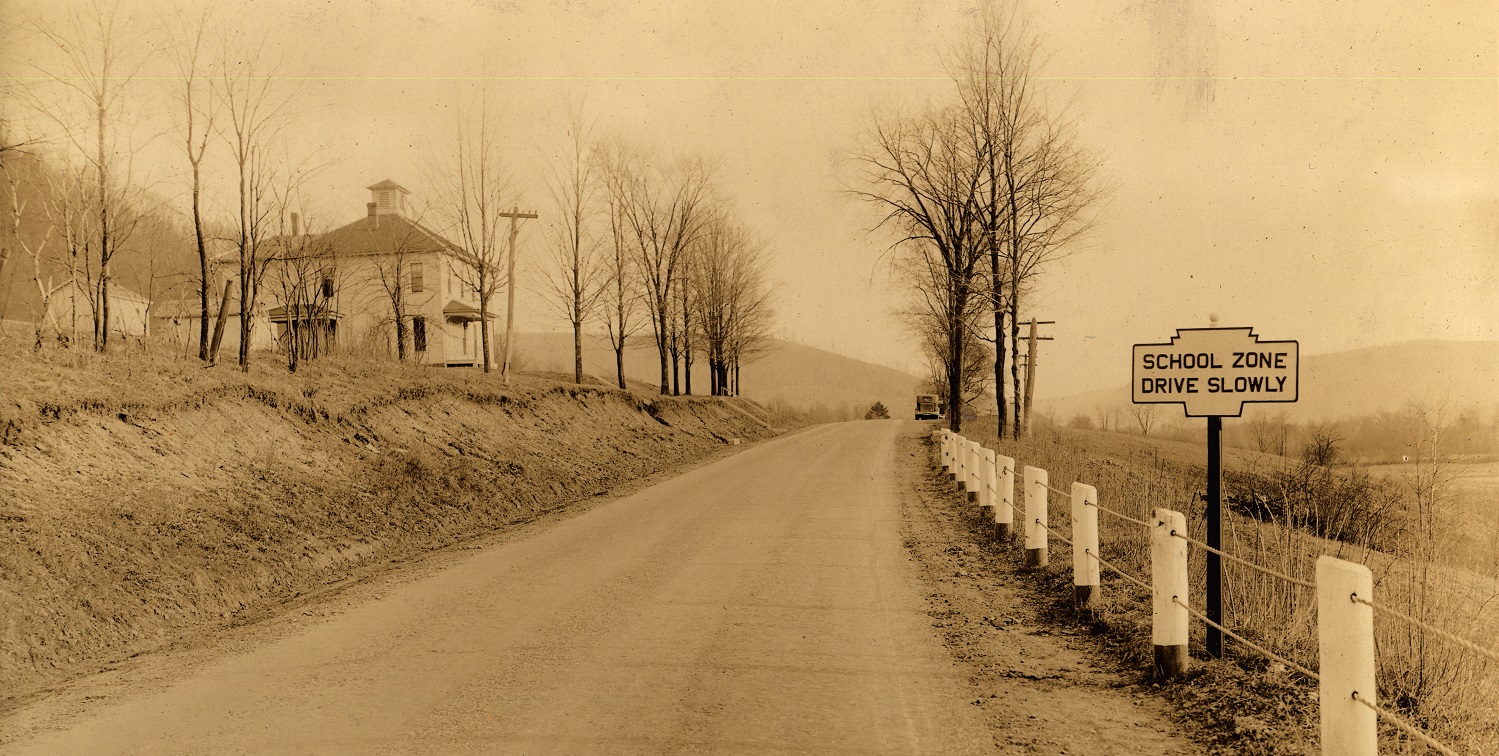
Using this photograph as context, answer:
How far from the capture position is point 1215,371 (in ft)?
20.1

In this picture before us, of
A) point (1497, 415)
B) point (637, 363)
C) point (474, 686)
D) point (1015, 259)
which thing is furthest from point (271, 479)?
point (637, 363)

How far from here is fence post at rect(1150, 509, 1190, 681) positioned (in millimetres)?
5867

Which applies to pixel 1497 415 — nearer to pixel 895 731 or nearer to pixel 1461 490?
pixel 1461 490

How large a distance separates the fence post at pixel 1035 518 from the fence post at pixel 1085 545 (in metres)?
1.72

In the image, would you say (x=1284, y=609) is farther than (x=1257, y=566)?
Yes

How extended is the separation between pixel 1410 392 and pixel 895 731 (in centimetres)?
698

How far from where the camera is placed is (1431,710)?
15.9 feet

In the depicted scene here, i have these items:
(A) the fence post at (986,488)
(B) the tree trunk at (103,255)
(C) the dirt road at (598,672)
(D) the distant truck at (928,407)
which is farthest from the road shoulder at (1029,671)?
(D) the distant truck at (928,407)

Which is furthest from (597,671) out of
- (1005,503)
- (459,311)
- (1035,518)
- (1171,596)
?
(459,311)

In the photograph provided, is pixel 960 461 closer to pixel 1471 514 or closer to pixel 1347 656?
pixel 1471 514

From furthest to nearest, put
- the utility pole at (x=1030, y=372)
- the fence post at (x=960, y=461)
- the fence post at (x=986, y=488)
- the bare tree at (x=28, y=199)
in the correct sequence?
the utility pole at (x=1030, y=372) < the fence post at (x=960, y=461) < the fence post at (x=986, y=488) < the bare tree at (x=28, y=199)

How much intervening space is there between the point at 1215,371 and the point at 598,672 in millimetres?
4580

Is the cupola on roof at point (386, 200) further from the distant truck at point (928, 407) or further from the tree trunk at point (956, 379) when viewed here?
the distant truck at point (928, 407)

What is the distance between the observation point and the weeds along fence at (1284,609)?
12.8 feet
